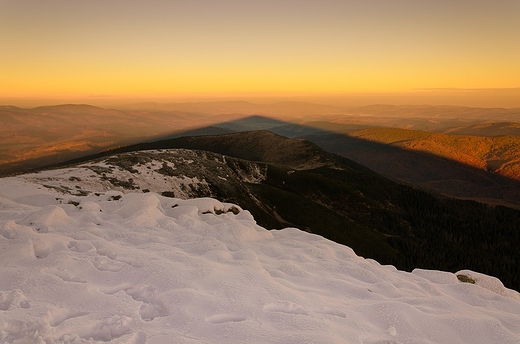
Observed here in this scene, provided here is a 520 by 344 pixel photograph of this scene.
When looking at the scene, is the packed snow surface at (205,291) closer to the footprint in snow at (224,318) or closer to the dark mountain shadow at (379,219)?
the footprint in snow at (224,318)

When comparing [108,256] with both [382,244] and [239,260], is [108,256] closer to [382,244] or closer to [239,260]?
[239,260]

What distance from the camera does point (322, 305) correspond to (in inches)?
477

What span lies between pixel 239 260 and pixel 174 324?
23.6ft

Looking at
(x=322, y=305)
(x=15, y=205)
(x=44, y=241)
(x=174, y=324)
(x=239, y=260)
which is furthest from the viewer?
(x=15, y=205)

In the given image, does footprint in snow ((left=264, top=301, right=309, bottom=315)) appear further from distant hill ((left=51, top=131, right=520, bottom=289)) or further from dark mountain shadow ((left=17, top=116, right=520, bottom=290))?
dark mountain shadow ((left=17, top=116, right=520, bottom=290))

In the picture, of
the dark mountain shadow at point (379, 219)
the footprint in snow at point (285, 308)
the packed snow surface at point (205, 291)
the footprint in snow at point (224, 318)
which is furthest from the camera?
the dark mountain shadow at point (379, 219)

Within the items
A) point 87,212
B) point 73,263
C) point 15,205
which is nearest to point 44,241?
point 73,263

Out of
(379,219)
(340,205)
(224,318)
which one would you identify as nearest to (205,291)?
(224,318)

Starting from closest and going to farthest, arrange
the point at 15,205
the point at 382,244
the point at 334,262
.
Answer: the point at 334,262, the point at 15,205, the point at 382,244

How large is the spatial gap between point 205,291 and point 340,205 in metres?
130

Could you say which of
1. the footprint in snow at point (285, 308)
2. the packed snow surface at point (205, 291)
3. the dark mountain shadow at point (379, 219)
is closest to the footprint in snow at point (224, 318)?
the packed snow surface at point (205, 291)

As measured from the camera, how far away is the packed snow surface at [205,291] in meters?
8.83

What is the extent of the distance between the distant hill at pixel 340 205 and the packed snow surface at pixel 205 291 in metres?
37.2

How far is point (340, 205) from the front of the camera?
134250mm
